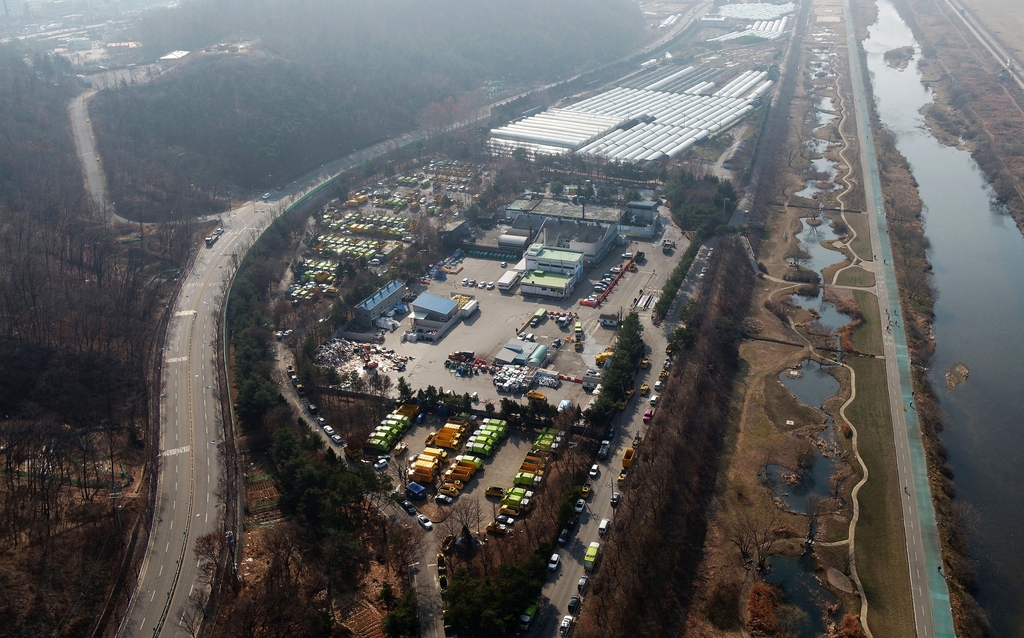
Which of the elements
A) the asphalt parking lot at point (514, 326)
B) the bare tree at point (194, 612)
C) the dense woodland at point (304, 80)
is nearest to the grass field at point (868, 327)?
the asphalt parking lot at point (514, 326)

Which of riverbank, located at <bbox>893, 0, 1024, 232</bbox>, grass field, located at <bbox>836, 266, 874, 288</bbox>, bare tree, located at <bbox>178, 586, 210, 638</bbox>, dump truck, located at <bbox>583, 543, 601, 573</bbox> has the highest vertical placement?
bare tree, located at <bbox>178, 586, 210, 638</bbox>

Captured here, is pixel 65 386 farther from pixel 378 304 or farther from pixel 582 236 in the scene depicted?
pixel 582 236

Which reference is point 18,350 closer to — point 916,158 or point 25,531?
point 25,531

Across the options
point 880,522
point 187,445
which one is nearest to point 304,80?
point 187,445

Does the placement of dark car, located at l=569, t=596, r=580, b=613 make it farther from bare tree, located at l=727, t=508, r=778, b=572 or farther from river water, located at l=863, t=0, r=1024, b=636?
river water, located at l=863, t=0, r=1024, b=636

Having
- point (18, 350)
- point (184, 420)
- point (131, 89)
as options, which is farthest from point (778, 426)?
point (131, 89)

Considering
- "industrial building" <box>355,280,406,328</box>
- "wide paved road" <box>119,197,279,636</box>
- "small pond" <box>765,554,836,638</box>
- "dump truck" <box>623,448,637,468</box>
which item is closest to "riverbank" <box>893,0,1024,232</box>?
"dump truck" <box>623,448,637,468</box>
